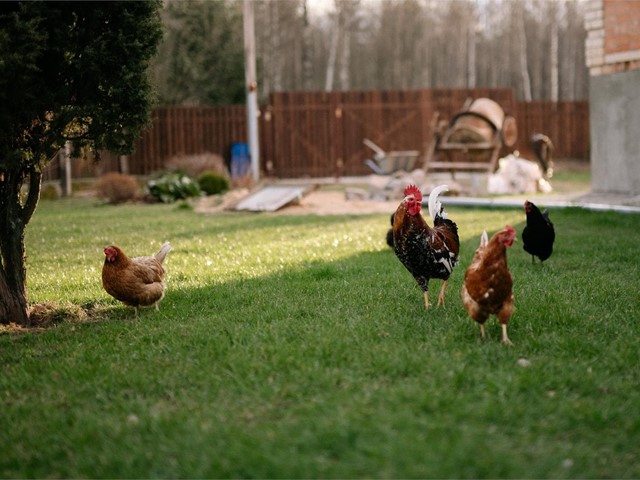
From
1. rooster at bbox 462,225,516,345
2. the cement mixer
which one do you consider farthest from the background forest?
rooster at bbox 462,225,516,345

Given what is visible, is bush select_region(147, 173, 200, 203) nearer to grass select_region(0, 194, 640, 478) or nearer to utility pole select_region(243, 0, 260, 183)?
utility pole select_region(243, 0, 260, 183)

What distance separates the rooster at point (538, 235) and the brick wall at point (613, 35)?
8441 millimetres

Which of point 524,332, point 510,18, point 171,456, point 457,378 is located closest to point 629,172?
point 524,332

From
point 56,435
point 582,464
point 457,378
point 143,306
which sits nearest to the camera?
point 582,464

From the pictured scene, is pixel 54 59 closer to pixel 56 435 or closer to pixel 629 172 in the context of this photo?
pixel 56 435

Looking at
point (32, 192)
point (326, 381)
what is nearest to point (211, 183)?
point (32, 192)

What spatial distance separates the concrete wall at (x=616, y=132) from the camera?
14.8 metres

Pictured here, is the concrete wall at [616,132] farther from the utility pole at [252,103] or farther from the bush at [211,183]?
the utility pole at [252,103]

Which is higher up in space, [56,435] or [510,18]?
[510,18]

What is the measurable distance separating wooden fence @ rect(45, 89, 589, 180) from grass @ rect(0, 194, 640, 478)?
18.7 m

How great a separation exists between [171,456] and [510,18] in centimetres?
5988

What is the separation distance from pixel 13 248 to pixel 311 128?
21126 mm

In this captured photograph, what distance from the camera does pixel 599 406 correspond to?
3861mm

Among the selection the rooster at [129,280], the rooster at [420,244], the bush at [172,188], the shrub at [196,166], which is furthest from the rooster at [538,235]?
the shrub at [196,166]
